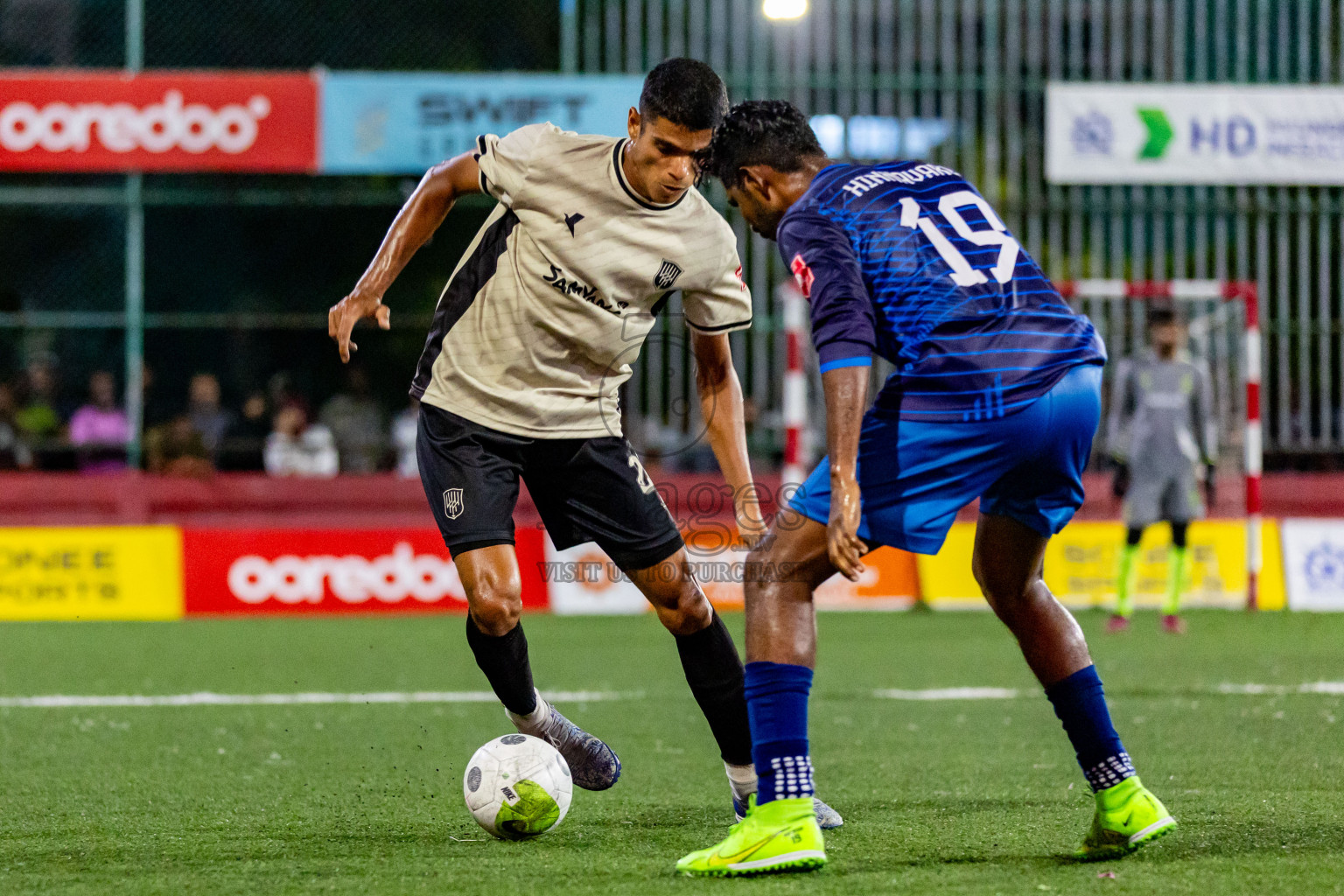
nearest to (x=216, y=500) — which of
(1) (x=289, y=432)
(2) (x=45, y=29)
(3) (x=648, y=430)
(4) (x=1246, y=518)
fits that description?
(1) (x=289, y=432)

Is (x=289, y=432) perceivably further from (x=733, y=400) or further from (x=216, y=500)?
(x=733, y=400)

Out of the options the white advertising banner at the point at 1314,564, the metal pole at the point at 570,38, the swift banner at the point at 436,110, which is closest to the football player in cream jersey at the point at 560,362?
the swift banner at the point at 436,110

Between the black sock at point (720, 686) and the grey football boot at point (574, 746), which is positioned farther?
the grey football boot at point (574, 746)

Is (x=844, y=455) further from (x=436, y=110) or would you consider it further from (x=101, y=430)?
(x=101, y=430)

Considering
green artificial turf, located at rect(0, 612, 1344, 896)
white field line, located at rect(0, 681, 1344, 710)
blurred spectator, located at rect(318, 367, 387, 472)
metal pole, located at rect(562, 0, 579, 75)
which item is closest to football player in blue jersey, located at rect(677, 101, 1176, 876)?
green artificial turf, located at rect(0, 612, 1344, 896)

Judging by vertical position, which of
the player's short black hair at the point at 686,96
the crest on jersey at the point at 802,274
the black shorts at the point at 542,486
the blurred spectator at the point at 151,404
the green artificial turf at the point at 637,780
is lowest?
the green artificial turf at the point at 637,780

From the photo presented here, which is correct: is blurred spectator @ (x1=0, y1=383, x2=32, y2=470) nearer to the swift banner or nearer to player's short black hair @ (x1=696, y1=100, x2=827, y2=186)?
the swift banner

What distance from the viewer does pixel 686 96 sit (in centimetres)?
459

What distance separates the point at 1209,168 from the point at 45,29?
11.8 meters

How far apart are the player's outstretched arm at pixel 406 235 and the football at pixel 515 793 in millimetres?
1254

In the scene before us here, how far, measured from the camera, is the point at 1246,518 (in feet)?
43.8

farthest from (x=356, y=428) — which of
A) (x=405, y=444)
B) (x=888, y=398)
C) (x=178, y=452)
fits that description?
(x=888, y=398)

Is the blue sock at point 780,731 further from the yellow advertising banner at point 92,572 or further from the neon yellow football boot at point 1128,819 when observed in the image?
the yellow advertising banner at point 92,572

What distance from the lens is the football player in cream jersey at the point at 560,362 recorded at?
4809mm
